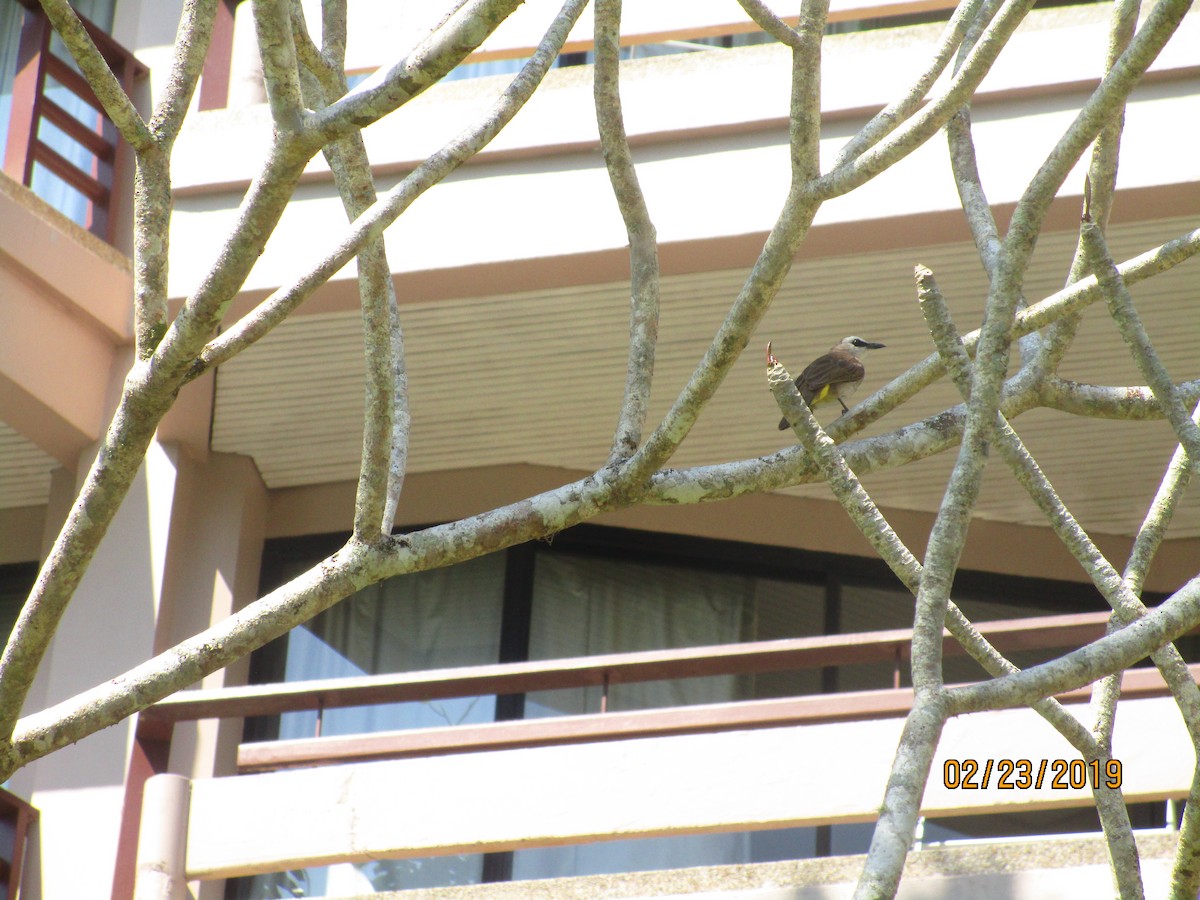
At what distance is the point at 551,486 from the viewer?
30.4 feet

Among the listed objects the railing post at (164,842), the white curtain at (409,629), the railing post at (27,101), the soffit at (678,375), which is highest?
the railing post at (27,101)

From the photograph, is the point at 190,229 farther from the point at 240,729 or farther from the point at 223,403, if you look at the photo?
the point at 240,729

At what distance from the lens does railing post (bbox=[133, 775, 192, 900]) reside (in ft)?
22.1

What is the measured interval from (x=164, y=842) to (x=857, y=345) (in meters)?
4.03

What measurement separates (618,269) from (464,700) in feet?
8.73

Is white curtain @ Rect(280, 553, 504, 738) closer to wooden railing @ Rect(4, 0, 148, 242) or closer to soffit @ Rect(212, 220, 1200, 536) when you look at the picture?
A: soffit @ Rect(212, 220, 1200, 536)

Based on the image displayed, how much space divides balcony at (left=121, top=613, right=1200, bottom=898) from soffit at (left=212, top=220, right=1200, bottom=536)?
1916 mm

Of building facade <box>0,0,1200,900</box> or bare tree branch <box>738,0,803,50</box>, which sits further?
building facade <box>0,0,1200,900</box>

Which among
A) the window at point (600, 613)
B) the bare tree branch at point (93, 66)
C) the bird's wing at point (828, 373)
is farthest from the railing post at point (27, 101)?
the bare tree branch at point (93, 66)

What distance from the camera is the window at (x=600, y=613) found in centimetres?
885

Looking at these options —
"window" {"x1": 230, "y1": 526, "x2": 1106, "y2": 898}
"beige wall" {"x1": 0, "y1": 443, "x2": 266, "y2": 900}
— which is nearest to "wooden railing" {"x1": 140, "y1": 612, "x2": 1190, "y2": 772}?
"beige wall" {"x1": 0, "y1": 443, "x2": 266, "y2": 900}
